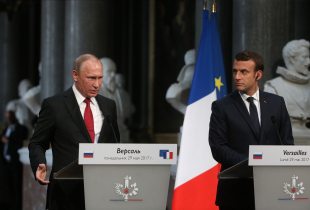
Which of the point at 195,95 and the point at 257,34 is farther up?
the point at 257,34

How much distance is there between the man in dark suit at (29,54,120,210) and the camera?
278 cm

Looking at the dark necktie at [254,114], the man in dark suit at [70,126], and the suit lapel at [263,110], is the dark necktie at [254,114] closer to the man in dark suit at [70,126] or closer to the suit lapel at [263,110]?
the suit lapel at [263,110]

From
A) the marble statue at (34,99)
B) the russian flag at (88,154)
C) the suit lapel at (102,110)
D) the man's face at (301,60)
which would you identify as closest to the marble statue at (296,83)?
the man's face at (301,60)

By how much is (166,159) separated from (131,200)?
0.28m

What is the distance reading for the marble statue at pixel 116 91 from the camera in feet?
20.8

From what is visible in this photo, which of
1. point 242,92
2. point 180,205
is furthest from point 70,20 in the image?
point 242,92

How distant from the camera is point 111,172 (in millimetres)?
2352

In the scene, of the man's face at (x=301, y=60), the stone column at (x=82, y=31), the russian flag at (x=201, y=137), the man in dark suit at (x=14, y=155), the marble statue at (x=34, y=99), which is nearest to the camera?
the russian flag at (x=201, y=137)

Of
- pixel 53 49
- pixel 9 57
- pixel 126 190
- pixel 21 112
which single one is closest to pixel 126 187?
pixel 126 190

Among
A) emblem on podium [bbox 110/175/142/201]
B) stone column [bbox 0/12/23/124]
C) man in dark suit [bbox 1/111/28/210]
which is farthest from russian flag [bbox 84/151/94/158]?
stone column [bbox 0/12/23/124]

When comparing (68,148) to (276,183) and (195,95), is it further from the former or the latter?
(195,95)

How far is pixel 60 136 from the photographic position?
112 inches

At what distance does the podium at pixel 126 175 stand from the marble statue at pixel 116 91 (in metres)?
4.00

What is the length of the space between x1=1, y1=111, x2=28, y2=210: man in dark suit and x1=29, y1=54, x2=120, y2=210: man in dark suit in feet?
17.7
